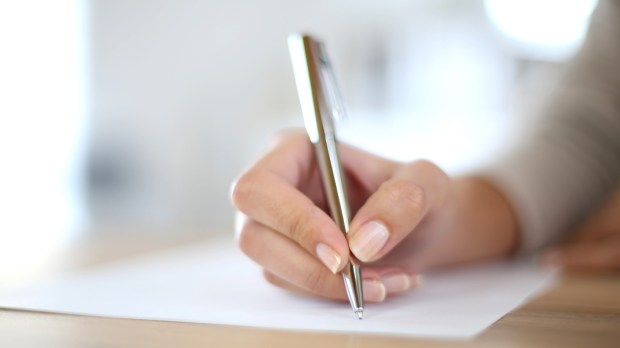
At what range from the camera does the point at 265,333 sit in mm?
398

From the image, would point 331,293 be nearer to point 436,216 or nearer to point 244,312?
point 244,312

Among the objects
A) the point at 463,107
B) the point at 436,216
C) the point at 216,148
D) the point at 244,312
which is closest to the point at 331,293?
the point at 244,312

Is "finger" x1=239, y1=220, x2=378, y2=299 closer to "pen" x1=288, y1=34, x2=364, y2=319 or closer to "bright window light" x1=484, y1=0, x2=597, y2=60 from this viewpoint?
"pen" x1=288, y1=34, x2=364, y2=319

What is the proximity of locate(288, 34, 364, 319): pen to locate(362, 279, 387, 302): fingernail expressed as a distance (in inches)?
1.5

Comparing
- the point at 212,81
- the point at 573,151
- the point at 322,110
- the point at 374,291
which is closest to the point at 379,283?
the point at 374,291

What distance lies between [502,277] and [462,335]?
0.85ft

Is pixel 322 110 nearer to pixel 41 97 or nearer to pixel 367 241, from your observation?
pixel 367 241

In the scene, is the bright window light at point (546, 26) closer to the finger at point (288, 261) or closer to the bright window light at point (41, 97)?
the bright window light at point (41, 97)

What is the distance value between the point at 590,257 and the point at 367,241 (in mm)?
342

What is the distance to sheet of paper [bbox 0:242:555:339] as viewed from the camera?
16.8 inches

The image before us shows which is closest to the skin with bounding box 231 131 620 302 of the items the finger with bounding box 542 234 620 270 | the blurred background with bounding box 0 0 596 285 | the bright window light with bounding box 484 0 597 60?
the finger with bounding box 542 234 620 270

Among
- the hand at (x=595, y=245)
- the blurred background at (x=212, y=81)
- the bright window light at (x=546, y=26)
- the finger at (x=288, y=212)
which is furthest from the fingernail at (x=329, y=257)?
the bright window light at (x=546, y=26)

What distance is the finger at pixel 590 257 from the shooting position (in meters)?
0.69

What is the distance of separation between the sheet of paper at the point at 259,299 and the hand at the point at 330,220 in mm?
22
